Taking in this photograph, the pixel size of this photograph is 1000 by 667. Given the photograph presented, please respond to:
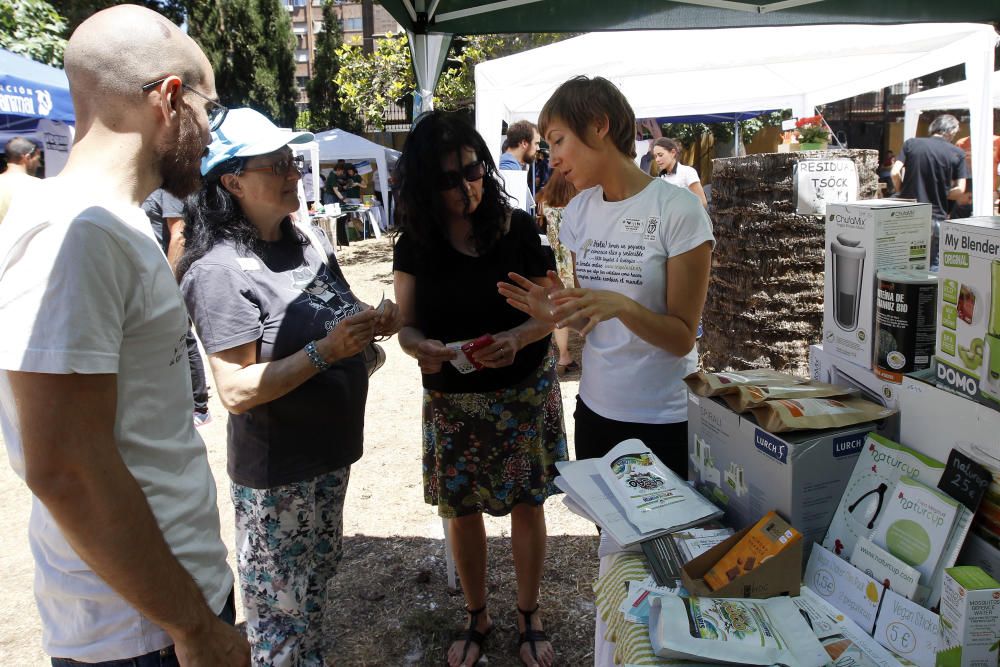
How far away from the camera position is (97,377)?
103cm

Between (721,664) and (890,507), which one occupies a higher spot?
→ (890,507)

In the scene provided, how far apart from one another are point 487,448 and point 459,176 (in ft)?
2.99

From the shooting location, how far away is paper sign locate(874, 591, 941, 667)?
1.03 metres

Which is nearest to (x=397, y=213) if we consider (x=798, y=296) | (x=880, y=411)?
(x=880, y=411)

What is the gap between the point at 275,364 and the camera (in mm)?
1817

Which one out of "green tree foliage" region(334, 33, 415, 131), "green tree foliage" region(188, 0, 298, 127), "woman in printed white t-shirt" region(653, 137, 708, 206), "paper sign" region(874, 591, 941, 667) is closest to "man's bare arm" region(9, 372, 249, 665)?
"paper sign" region(874, 591, 941, 667)

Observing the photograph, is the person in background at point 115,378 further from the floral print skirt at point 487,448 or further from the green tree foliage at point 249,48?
the green tree foliage at point 249,48

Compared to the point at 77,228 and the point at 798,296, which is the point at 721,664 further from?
the point at 798,296

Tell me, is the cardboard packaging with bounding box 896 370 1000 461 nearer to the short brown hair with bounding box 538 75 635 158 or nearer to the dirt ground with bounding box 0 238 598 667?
the short brown hair with bounding box 538 75 635 158

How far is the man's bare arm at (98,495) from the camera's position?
99 cm

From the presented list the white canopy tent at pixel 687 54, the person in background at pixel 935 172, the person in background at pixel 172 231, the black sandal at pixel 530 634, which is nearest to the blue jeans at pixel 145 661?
the black sandal at pixel 530 634

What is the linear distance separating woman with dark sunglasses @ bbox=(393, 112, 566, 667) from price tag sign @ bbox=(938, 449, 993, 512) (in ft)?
4.24

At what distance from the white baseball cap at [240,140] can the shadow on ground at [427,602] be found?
192 cm

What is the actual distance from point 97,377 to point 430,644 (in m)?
2.08
